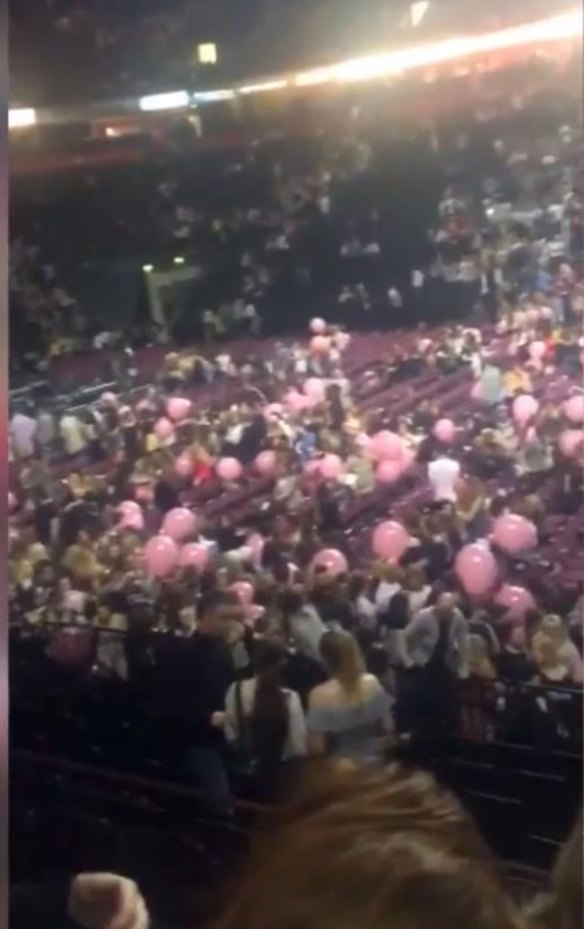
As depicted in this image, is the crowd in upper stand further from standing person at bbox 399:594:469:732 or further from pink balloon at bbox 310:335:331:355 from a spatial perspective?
standing person at bbox 399:594:469:732

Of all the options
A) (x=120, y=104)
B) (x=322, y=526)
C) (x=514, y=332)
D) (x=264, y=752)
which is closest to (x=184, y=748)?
(x=264, y=752)

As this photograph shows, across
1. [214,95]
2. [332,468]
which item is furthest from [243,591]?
[214,95]

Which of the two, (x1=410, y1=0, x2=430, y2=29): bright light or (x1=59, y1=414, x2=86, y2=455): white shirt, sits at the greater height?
(x1=410, y1=0, x2=430, y2=29): bright light

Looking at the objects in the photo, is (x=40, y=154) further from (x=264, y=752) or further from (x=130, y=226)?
(x=264, y=752)

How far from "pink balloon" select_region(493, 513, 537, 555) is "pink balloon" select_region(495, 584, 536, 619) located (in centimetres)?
3

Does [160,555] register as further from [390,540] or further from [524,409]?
[524,409]

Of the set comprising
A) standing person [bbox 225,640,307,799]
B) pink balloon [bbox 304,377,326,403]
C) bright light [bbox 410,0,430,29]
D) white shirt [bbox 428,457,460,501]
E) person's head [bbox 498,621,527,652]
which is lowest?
standing person [bbox 225,640,307,799]

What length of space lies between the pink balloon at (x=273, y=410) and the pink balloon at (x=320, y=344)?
58 mm

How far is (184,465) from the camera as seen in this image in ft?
3.67

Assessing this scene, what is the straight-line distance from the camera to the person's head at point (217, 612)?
3.62 feet

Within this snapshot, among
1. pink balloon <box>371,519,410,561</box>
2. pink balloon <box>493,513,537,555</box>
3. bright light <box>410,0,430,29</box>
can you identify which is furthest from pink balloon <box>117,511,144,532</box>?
bright light <box>410,0,430,29</box>

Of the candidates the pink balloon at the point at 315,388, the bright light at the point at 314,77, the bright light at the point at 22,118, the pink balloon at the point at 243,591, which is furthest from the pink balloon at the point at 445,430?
the bright light at the point at 22,118

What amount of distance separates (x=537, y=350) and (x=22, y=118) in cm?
52

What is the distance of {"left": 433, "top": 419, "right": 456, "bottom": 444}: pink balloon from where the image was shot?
1.05 meters
